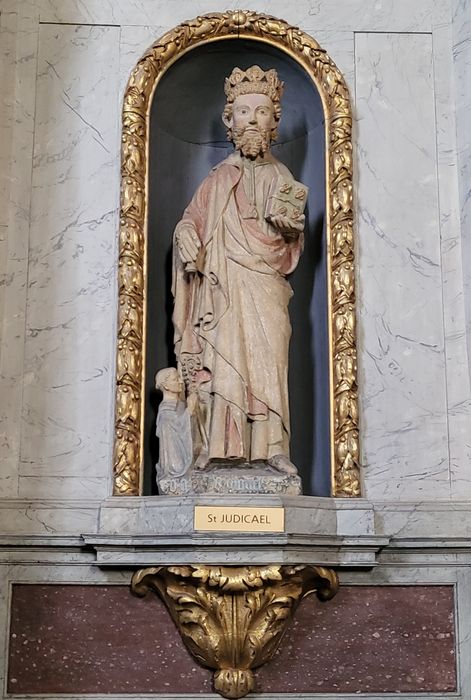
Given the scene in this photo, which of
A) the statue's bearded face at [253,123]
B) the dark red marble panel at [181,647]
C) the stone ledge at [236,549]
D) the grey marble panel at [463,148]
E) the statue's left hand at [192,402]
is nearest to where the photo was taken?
the stone ledge at [236,549]

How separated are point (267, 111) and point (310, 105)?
1.75 ft

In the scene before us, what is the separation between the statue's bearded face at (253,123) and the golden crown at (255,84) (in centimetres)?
3

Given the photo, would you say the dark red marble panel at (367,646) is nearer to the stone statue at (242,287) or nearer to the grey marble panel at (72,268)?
the stone statue at (242,287)

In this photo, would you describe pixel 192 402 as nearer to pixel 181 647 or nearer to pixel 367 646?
pixel 181 647

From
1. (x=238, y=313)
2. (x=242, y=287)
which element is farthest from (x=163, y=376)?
(x=242, y=287)

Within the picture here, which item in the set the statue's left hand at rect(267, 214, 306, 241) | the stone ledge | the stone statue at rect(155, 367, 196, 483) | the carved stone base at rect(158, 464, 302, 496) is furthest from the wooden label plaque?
the statue's left hand at rect(267, 214, 306, 241)

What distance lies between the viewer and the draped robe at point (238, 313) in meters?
5.43

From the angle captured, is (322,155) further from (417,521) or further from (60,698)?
(60,698)

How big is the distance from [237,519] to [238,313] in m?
1.03

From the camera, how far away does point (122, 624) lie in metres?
5.29

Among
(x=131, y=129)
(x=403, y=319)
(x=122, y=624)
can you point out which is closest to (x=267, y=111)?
(x=131, y=129)

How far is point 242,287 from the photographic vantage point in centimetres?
556

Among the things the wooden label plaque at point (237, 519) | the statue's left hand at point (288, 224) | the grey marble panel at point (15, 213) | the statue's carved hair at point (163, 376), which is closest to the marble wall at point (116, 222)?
the grey marble panel at point (15, 213)

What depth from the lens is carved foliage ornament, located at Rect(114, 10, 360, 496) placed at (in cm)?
555
